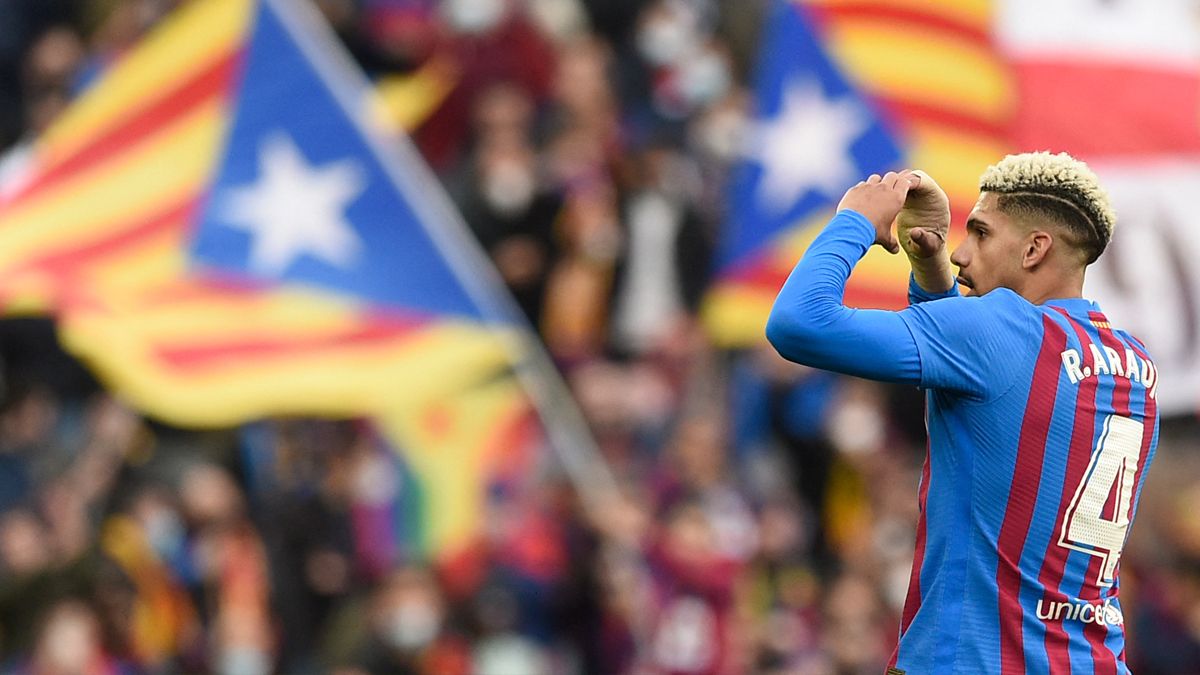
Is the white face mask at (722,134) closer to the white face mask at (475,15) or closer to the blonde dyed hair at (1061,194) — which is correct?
the white face mask at (475,15)

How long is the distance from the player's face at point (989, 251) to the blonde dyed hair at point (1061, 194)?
35 millimetres

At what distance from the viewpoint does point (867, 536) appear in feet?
31.6

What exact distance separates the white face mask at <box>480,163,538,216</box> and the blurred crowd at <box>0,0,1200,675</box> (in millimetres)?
17

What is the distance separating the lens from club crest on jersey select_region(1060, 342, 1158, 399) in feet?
11.1

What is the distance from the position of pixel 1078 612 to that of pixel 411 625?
580cm

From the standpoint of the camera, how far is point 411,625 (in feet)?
29.1

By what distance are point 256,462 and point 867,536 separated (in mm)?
3250

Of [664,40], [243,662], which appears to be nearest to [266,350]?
[243,662]

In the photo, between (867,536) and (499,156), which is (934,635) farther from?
(499,156)

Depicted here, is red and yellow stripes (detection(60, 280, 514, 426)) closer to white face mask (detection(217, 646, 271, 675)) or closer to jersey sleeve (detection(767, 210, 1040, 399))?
white face mask (detection(217, 646, 271, 675))

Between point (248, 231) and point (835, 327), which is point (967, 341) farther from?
point (248, 231)

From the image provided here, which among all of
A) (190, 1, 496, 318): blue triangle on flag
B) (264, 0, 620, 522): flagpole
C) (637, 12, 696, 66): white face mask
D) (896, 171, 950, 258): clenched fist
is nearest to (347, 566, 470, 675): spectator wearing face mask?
(264, 0, 620, 522): flagpole

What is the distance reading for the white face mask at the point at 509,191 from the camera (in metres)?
10.1

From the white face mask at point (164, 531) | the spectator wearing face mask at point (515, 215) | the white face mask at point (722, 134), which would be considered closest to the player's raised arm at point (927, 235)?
the white face mask at point (164, 531)
